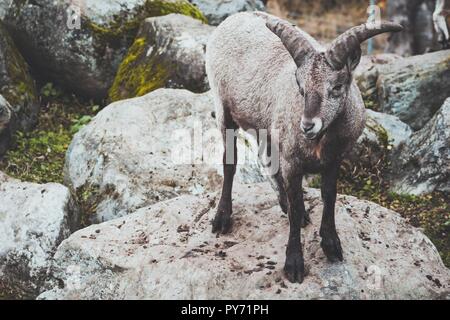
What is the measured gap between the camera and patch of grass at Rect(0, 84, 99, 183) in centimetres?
990

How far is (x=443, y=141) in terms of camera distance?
9320mm

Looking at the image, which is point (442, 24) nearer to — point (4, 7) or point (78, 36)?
point (78, 36)

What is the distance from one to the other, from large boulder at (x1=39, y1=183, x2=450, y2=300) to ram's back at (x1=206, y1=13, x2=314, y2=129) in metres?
0.97

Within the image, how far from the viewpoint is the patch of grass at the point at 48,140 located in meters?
9.90

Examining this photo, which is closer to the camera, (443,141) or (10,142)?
(443,141)

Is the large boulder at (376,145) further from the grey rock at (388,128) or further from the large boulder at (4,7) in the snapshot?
the large boulder at (4,7)

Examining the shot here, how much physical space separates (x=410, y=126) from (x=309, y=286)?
5511mm

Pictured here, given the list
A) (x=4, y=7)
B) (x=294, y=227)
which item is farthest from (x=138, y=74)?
(x=294, y=227)

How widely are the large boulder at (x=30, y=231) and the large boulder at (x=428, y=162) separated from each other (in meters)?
4.20

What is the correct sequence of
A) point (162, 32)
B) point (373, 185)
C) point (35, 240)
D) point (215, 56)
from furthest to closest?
point (162, 32) < point (373, 185) < point (35, 240) < point (215, 56)

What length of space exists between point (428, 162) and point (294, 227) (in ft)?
13.0

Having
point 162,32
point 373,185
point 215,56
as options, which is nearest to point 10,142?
point 162,32
